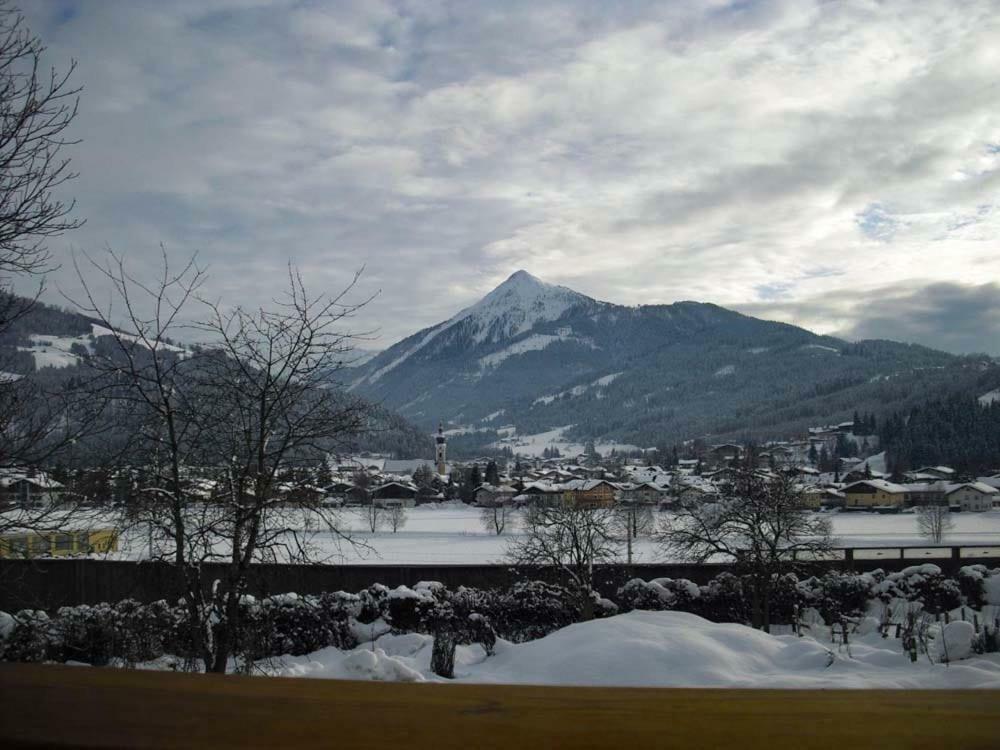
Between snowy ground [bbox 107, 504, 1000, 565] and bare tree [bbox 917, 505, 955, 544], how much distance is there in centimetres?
60

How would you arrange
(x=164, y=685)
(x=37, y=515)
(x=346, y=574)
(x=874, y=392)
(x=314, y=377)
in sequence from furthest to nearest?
(x=874, y=392)
(x=346, y=574)
(x=314, y=377)
(x=37, y=515)
(x=164, y=685)

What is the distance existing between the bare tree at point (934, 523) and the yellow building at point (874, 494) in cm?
2535

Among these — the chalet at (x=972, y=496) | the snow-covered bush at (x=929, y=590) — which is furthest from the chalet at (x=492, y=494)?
the snow-covered bush at (x=929, y=590)

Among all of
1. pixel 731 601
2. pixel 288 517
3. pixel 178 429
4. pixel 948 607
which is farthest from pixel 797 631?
pixel 178 429

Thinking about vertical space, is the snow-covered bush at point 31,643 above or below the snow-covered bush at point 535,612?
above

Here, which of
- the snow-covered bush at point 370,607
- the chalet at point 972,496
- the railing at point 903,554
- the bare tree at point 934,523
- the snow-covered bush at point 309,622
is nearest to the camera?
the snow-covered bush at point 309,622

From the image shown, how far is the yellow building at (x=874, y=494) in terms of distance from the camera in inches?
3036

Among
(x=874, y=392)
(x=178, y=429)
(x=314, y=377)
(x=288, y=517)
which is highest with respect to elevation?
(x=874, y=392)

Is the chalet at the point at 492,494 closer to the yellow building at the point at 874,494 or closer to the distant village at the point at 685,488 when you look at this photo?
the distant village at the point at 685,488

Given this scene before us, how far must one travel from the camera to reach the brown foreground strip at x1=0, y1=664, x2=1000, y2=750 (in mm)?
996

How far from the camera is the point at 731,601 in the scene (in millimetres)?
17734

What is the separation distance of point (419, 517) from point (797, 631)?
58.0 metres

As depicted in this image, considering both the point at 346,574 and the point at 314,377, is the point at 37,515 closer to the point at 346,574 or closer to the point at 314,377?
the point at 314,377

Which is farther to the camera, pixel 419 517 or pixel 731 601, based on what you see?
pixel 419 517
